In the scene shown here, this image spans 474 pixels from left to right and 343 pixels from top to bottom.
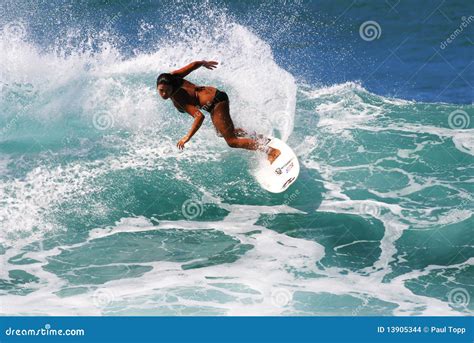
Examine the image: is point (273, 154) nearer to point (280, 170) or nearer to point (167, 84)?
point (280, 170)

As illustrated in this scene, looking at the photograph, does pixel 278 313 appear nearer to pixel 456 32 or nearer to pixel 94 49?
pixel 94 49

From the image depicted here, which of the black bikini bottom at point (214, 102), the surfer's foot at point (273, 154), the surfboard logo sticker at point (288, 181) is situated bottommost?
the surfboard logo sticker at point (288, 181)

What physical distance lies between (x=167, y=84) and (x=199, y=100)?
807mm

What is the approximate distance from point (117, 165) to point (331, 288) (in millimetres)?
5113

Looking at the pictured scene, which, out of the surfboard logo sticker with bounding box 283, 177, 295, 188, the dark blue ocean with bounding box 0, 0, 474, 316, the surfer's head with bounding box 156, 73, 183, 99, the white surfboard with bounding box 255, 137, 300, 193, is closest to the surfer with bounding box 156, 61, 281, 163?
the surfer's head with bounding box 156, 73, 183, 99

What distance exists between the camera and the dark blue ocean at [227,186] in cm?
916

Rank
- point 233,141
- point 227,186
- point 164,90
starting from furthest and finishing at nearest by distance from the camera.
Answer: point 227,186 < point 233,141 < point 164,90

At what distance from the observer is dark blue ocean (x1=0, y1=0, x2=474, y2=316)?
916cm

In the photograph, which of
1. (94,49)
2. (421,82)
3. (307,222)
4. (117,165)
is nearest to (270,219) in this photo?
(307,222)

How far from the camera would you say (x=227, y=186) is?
11.5 meters

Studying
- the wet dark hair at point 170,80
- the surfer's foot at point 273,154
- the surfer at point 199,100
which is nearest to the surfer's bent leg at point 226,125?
the surfer at point 199,100

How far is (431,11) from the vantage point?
2055 centimetres

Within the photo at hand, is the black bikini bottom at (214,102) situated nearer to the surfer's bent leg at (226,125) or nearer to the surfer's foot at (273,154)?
the surfer's bent leg at (226,125)

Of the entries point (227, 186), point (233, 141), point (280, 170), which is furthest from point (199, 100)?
point (227, 186)
